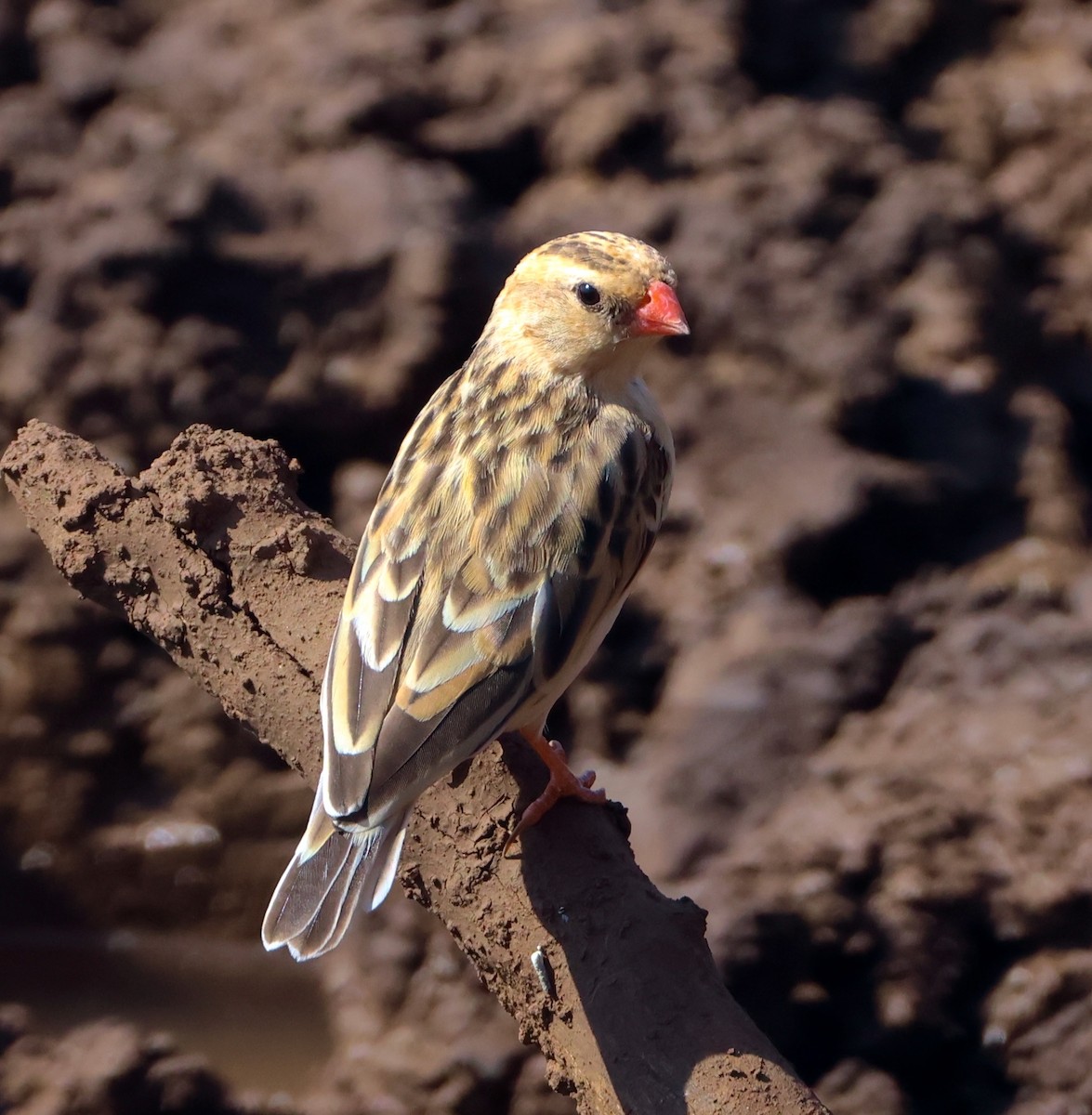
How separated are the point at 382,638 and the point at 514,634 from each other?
0.33m

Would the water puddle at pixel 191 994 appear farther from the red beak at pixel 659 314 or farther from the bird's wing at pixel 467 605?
the red beak at pixel 659 314

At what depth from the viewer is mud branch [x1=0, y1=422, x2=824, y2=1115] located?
3.17 metres

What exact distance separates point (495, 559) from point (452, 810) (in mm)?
674

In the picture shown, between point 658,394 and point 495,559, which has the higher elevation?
point 658,394

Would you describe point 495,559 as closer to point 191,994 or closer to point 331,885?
point 331,885

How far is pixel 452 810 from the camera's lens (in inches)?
144

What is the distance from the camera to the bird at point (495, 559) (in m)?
3.40

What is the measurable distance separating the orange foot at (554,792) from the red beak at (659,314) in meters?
1.21

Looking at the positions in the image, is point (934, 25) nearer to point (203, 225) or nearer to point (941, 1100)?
point (203, 225)

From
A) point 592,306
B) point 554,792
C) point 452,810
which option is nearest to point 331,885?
point 452,810

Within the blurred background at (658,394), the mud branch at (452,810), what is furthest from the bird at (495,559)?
the blurred background at (658,394)

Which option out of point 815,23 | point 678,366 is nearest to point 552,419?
point 678,366

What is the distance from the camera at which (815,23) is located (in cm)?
762

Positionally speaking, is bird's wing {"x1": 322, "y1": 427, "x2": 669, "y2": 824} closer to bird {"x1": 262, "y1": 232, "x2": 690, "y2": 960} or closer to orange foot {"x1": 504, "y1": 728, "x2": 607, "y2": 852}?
bird {"x1": 262, "y1": 232, "x2": 690, "y2": 960}
